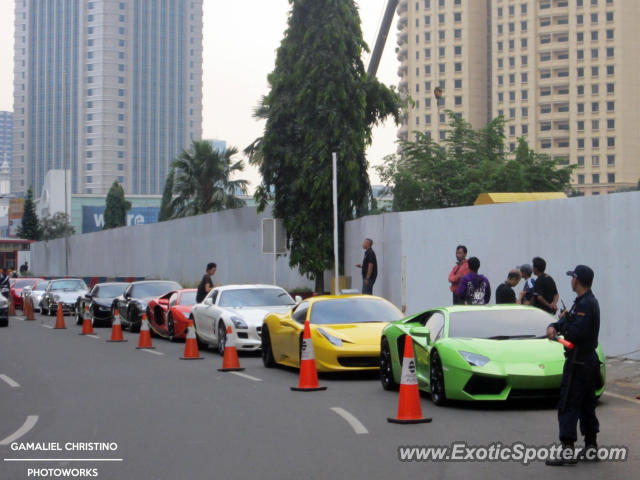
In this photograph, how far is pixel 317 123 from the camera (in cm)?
3188

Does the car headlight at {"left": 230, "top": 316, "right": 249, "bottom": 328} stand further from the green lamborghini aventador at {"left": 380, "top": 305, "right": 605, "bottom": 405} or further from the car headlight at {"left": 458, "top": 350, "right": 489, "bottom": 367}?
the car headlight at {"left": 458, "top": 350, "right": 489, "bottom": 367}

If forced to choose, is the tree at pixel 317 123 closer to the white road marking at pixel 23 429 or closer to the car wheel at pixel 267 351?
the car wheel at pixel 267 351

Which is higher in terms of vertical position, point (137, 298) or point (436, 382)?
point (137, 298)

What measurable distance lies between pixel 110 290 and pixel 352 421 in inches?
854

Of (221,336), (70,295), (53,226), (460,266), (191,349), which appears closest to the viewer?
(460,266)

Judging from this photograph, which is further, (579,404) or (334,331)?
(334,331)

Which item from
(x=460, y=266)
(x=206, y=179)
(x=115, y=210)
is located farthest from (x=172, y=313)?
(x=115, y=210)

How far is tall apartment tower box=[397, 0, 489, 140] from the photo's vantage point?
140750mm

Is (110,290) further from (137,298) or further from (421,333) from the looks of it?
(421,333)

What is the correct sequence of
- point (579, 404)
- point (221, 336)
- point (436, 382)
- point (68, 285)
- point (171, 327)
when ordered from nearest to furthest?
point (579, 404)
point (436, 382)
point (221, 336)
point (171, 327)
point (68, 285)

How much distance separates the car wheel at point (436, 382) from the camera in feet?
38.0

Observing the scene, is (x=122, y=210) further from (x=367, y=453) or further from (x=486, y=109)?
(x=367, y=453)

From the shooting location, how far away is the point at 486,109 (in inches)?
5615

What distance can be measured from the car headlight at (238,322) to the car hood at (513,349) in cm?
778
